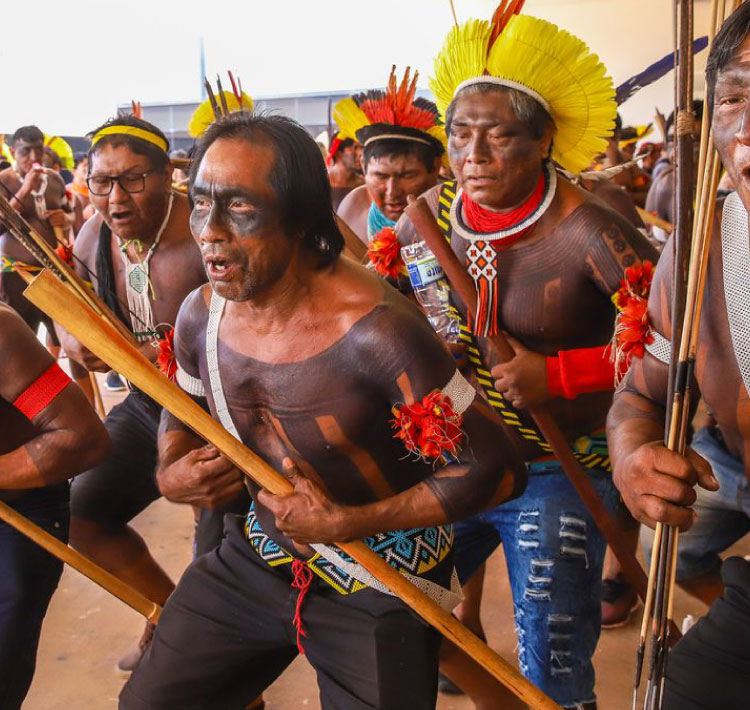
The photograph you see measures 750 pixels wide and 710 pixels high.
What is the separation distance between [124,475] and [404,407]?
5.64ft

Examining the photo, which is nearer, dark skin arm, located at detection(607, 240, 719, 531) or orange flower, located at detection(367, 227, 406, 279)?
dark skin arm, located at detection(607, 240, 719, 531)

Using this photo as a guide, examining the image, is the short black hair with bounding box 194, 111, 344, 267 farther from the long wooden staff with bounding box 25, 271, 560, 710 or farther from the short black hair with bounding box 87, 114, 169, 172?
the short black hair with bounding box 87, 114, 169, 172

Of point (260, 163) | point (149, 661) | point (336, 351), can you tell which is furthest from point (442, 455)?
point (149, 661)

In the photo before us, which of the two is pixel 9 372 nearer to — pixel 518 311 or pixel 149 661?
pixel 149 661

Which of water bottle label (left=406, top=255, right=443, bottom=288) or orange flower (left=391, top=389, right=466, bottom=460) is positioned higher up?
water bottle label (left=406, top=255, right=443, bottom=288)

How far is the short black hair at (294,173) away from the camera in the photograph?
1869 mm

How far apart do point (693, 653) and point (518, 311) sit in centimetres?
114

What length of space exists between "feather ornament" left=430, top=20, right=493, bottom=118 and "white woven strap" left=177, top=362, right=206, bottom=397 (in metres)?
1.25

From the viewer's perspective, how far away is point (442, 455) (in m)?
1.84

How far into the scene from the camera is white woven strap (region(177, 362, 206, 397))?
2.23 metres

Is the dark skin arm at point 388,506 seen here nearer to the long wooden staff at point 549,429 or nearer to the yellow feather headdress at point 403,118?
the long wooden staff at point 549,429

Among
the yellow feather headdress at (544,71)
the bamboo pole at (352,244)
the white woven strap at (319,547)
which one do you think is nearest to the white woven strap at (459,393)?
the white woven strap at (319,547)

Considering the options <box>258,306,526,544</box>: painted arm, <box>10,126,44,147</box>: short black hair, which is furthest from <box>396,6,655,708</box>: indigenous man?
<box>10,126,44,147</box>: short black hair

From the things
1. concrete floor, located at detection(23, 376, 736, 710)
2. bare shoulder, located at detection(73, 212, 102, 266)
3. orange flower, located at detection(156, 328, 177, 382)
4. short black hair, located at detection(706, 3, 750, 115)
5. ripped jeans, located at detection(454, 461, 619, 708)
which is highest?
short black hair, located at detection(706, 3, 750, 115)
